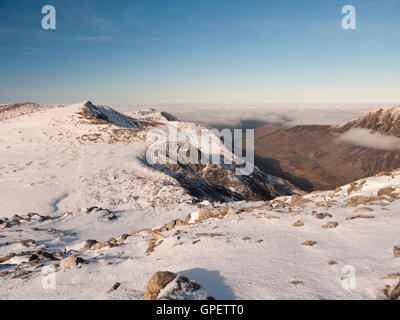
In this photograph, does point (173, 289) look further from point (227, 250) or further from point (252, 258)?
point (227, 250)

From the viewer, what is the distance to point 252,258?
6477mm

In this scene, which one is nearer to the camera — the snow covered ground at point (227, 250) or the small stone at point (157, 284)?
the small stone at point (157, 284)

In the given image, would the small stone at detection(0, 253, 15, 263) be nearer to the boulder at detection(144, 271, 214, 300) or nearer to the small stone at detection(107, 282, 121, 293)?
the small stone at detection(107, 282, 121, 293)

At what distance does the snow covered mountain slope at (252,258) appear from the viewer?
4.91m

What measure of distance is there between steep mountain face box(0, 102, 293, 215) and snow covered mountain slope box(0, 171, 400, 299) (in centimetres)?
1118

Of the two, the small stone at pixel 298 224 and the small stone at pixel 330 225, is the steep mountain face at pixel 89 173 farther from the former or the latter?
the small stone at pixel 330 225

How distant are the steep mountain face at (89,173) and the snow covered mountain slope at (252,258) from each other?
11178mm

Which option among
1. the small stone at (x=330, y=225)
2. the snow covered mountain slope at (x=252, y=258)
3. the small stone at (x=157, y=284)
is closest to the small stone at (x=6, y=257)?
the snow covered mountain slope at (x=252, y=258)

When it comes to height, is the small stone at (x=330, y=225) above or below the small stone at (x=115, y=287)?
above

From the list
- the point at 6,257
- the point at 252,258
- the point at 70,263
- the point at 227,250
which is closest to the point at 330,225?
the point at 252,258

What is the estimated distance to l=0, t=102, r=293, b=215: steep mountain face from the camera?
22.8 metres

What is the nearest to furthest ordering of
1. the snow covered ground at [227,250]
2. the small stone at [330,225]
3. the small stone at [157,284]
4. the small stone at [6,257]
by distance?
the small stone at [157,284]
the snow covered ground at [227,250]
the small stone at [330,225]
the small stone at [6,257]

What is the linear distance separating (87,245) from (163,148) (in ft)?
98.3
